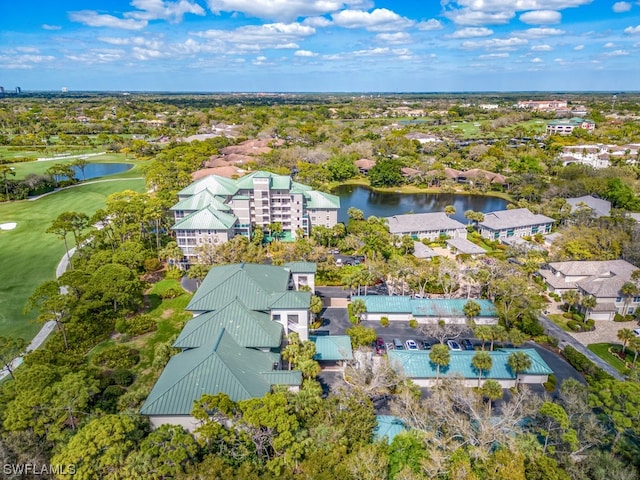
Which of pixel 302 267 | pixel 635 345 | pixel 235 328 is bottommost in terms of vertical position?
pixel 635 345

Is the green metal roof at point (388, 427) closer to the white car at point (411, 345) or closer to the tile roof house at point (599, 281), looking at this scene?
the white car at point (411, 345)

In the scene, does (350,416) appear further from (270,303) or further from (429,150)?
(429,150)

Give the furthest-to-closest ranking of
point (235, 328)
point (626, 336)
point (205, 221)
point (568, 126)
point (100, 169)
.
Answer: point (568, 126), point (100, 169), point (205, 221), point (626, 336), point (235, 328)

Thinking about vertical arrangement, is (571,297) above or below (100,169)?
below

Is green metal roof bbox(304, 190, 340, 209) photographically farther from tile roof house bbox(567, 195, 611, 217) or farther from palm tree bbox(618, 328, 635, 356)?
tile roof house bbox(567, 195, 611, 217)

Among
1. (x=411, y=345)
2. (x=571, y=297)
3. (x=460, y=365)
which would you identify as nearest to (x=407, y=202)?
(x=571, y=297)

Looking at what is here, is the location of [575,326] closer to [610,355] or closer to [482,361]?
[610,355]

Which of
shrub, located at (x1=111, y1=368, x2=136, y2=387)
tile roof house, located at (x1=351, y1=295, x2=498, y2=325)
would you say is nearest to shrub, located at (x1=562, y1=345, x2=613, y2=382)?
tile roof house, located at (x1=351, y1=295, x2=498, y2=325)
